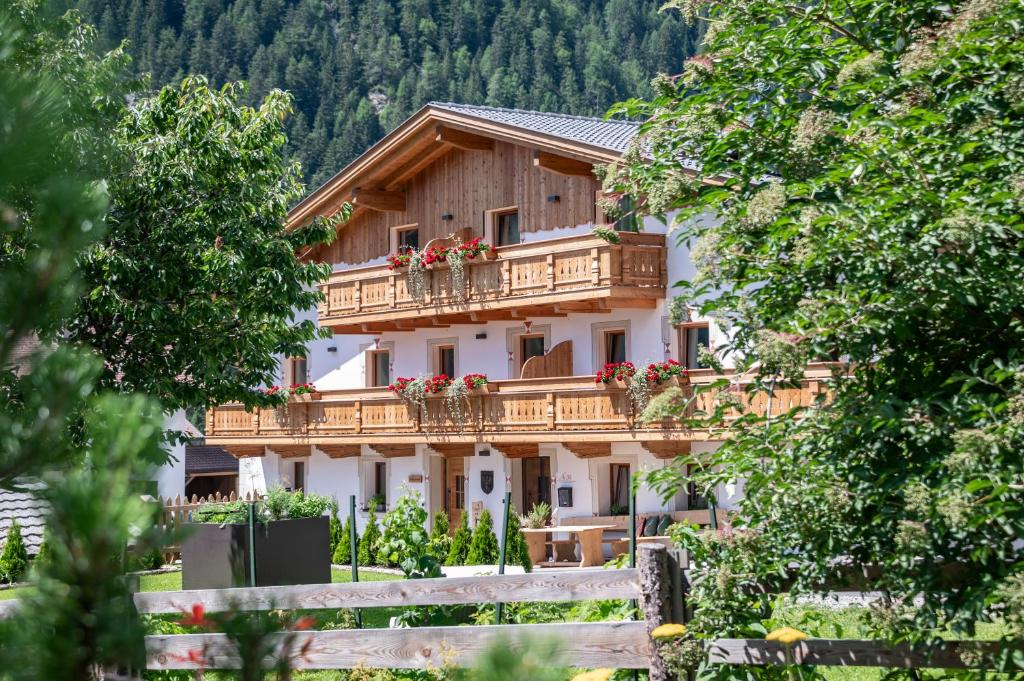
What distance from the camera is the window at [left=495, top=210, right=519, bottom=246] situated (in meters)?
29.1

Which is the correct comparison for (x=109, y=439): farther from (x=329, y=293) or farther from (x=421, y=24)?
(x=421, y=24)

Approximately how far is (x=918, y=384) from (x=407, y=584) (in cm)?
414

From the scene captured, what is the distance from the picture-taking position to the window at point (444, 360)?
3089cm

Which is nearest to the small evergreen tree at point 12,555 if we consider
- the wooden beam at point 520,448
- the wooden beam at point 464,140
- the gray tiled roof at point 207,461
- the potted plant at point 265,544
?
the potted plant at point 265,544

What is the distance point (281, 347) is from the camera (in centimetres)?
1742

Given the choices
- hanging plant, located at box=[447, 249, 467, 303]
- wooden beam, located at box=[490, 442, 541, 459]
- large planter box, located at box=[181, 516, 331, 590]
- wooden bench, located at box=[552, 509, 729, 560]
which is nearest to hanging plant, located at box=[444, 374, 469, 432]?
wooden beam, located at box=[490, 442, 541, 459]

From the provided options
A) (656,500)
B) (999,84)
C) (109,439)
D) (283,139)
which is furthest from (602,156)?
(109,439)

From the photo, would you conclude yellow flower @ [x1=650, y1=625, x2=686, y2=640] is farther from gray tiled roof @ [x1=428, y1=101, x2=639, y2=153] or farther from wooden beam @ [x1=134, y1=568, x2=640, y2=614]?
gray tiled roof @ [x1=428, y1=101, x2=639, y2=153]

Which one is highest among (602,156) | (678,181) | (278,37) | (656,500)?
(278,37)

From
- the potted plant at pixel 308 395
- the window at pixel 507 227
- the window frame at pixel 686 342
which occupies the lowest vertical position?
the potted plant at pixel 308 395

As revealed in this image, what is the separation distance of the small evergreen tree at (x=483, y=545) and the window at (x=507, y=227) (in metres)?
7.75

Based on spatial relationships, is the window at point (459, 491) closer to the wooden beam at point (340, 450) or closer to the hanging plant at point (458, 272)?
the wooden beam at point (340, 450)

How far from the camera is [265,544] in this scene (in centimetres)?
1791

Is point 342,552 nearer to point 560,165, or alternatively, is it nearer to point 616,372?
point 616,372
